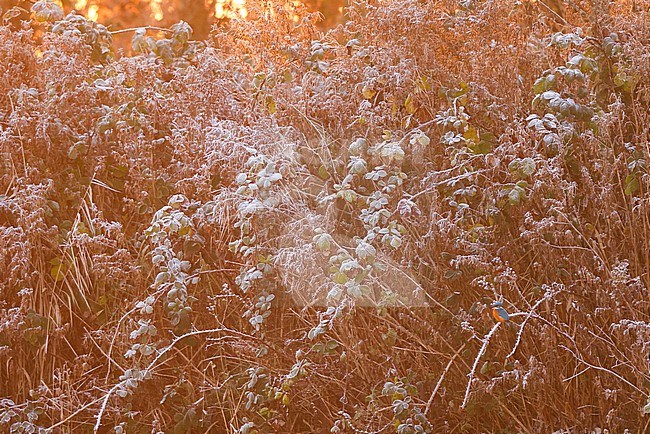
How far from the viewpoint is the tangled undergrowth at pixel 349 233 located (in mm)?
2721

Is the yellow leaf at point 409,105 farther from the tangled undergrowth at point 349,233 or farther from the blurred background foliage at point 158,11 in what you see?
the blurred background foliage at point 158,11

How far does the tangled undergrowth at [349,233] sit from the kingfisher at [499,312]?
81 mm

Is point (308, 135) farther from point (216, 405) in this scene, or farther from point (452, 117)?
point (216, 405)

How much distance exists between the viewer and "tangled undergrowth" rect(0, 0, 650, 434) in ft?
8.93

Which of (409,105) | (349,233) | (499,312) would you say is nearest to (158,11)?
(409,105)

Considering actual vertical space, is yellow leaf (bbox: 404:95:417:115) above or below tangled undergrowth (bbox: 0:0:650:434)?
above

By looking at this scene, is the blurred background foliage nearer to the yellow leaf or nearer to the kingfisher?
the yellow leaf

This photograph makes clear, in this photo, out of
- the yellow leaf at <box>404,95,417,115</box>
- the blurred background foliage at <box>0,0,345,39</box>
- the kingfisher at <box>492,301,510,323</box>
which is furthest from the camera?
the blurred background foliage at <box>0,0,345,39</box>

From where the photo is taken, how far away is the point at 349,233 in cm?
297

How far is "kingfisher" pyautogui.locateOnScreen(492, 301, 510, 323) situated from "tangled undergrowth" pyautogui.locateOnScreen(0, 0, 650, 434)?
8cm

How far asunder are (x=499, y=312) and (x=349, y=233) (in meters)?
0.70

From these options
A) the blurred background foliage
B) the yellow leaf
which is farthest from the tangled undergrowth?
the blurred background foliage

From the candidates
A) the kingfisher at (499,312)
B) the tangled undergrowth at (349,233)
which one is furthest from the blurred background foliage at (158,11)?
the kingfisher at (499,312)

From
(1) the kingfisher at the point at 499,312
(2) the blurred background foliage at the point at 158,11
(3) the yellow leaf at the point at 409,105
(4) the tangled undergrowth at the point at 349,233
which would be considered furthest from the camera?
(2) the blurred background foliage at the point at 158,11
